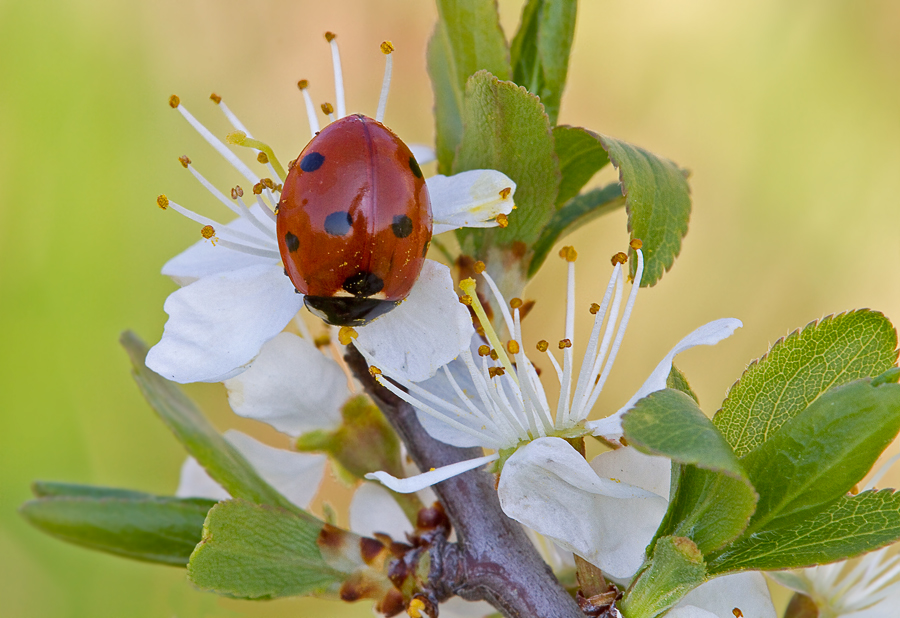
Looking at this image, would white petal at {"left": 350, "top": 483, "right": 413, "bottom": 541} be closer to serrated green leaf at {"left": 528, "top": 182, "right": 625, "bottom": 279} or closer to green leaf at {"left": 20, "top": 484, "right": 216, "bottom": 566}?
green leaf at {"left": 20, "top": 484, "right": 216, "bottom": 566}

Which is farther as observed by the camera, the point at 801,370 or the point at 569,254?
the point at 569,254

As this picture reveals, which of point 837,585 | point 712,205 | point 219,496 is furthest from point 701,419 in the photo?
point 712,205

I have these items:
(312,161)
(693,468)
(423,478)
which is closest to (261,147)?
(312,161)

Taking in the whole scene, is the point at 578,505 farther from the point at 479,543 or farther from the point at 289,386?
the point at 289,386

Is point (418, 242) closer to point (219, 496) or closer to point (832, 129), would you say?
point (219, 496)

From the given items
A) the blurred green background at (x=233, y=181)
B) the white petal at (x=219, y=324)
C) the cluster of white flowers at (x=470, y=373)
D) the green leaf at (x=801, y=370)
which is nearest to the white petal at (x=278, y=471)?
the cluster of white flowers at (x=470, y=373)

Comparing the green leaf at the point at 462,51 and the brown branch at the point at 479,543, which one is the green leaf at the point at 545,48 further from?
the brown branch at the point at 479,543
